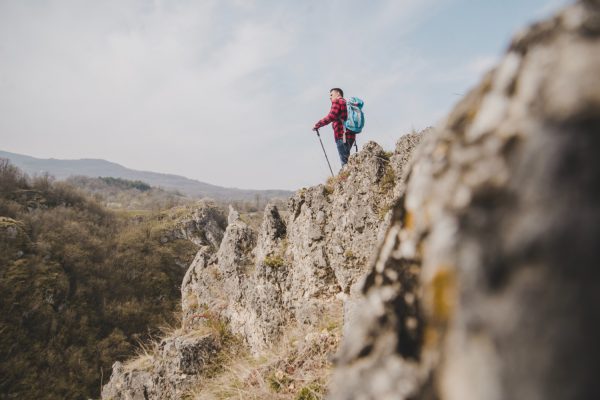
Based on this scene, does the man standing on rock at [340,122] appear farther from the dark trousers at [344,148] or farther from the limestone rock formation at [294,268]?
the limestone rock formation at [294,268]

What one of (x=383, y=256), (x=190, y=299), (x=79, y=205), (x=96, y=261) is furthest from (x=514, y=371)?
(x=79, y=205)

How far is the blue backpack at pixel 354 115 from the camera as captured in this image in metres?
9.00

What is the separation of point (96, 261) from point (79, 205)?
2519 centimetres

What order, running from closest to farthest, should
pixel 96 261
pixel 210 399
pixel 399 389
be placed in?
pixel 399 389 < pixel 210 399 < pixel 96 261

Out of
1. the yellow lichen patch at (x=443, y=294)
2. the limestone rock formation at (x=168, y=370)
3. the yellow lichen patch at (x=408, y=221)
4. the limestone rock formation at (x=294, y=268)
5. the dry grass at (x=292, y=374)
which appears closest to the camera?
the yellow lichen patch at (x=443, y=294)

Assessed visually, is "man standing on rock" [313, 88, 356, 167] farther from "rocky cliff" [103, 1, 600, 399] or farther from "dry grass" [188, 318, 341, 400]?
"rocky cliff" [103, 1, 600, 399]

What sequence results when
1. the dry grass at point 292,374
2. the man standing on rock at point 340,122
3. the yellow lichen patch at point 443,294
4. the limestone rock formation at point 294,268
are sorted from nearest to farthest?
the yellow lichen patch at point 443,294
the dry grass at point 292,374
the limestone rock formation at point 294,268
the man standing on rock at point 340,122

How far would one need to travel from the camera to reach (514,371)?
96cm

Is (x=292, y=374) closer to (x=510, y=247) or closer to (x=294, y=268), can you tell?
(x=294, y=268)

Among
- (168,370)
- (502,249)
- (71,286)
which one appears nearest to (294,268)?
(168,370)


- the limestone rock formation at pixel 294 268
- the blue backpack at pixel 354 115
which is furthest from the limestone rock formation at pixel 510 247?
the blue backpack at pixel 354 115

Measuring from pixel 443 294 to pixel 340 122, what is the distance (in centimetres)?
877

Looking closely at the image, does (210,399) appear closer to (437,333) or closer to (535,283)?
(437,333)

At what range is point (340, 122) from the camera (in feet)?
31.4
